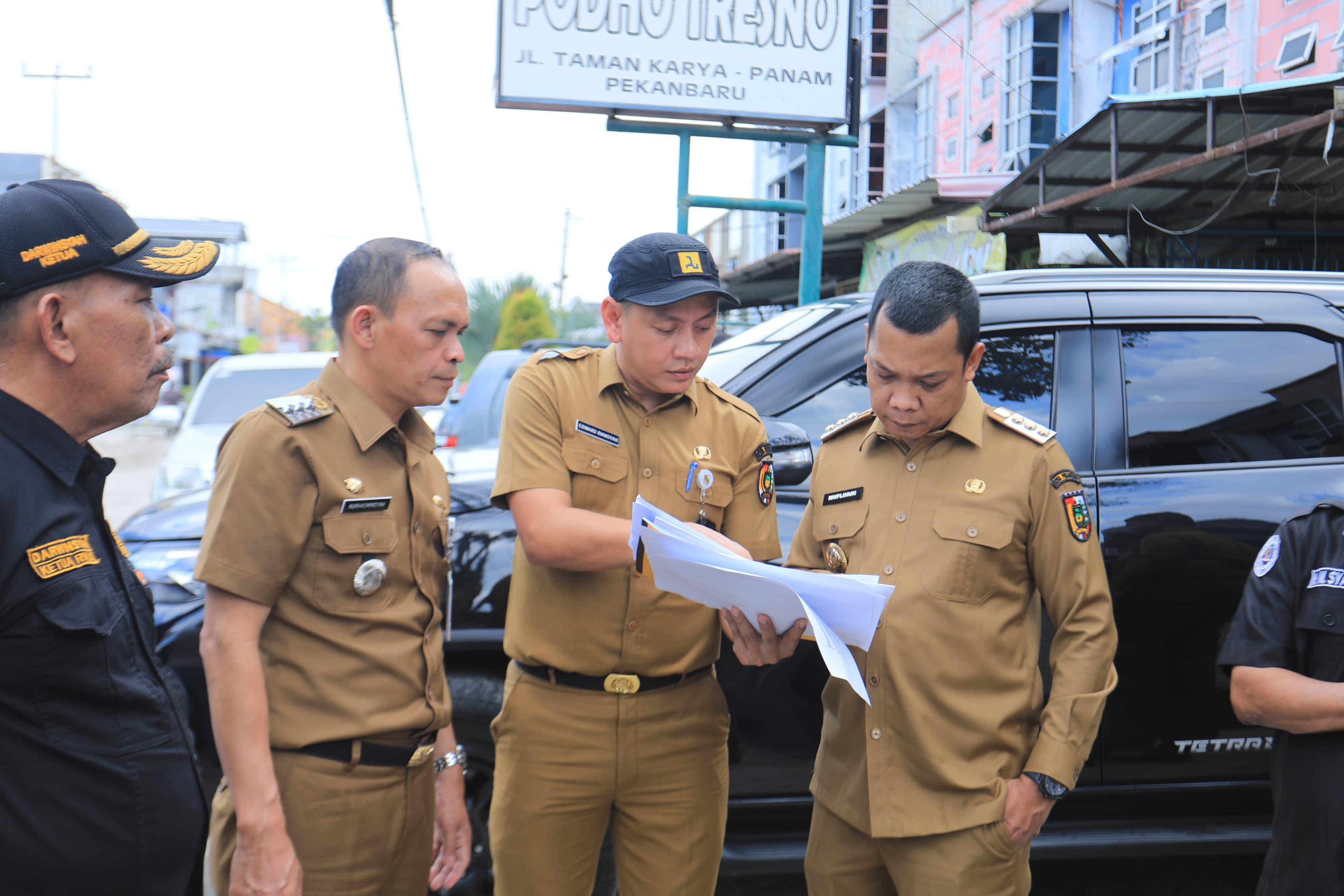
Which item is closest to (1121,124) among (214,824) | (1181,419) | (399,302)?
(1181,419)

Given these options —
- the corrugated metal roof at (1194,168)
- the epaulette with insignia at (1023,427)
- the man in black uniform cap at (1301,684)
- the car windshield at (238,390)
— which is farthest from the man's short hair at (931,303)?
the car windshield at (238,390)

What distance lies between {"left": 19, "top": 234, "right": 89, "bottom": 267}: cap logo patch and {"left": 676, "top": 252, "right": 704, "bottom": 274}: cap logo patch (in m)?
1.11

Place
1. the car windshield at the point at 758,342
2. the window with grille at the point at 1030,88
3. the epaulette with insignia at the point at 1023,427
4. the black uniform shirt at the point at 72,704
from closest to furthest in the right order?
the black uniform shirt at the point at 72,704
the epaulette with insignia at the point at 1023,427
the car windshield at the point at 758,342
the window with grille at the point at 1030,88

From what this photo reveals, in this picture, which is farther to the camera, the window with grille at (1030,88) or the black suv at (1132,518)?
the window with grille at (1030,88)

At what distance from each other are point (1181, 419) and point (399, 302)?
2167 millimetres

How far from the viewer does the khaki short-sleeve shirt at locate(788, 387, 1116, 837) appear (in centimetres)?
190

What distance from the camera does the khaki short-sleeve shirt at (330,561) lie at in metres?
1.72

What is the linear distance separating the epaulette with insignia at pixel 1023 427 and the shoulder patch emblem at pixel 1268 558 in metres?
0.45

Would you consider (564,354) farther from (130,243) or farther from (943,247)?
(943,247)

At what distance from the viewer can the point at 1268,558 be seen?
194 cm

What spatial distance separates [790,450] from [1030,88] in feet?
27.3

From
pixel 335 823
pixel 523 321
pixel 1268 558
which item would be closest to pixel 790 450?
pixel 1268 558

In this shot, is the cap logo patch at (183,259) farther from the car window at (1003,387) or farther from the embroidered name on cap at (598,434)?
the car window at (1003,387)


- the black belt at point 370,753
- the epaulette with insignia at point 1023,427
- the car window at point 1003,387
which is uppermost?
the car window at point 1003,387
